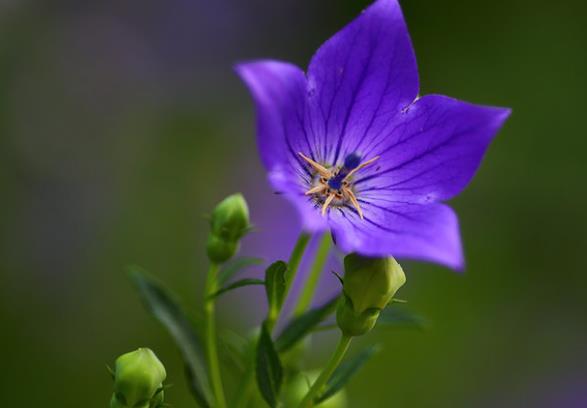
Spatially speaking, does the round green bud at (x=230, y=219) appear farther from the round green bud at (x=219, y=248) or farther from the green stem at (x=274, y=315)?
the green stem at (x=274, y=315)

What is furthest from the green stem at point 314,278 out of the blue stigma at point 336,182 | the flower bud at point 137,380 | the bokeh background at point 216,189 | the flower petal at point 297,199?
the bokeh background at point 216,189

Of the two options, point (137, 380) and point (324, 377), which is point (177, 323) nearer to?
point (137, 380)

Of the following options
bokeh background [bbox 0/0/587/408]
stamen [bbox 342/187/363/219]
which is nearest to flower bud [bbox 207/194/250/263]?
stamen [bbox 342/187/363/219]

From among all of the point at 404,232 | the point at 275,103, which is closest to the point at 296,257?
the point at 404,232

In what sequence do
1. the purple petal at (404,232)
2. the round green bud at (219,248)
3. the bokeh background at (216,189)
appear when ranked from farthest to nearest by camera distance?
the bokeh background at (216,189)
the round green bud at (219,248)
the purple petal at (404,232)

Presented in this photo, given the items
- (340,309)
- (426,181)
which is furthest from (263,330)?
(426,181)

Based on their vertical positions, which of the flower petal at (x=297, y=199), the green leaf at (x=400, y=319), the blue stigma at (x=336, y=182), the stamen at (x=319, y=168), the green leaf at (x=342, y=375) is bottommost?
the green leaf at (x=400, y=319)
